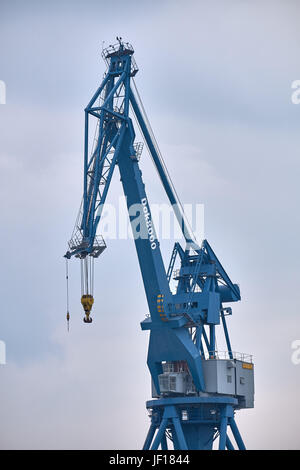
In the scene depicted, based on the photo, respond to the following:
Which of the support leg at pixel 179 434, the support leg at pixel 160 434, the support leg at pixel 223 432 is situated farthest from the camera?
the support leg at pixel 160 434

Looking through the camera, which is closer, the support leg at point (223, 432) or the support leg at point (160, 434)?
the support leg at point (223, 432)

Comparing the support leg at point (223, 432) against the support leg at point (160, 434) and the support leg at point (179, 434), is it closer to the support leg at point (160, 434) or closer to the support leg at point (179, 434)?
the support leg at point (179, 434)

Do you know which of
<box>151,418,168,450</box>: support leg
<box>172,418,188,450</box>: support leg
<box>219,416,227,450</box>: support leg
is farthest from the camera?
<box>151,418,168,450</box>: support leg

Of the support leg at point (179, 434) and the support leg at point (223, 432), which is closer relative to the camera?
the support leg at point (179, 434)

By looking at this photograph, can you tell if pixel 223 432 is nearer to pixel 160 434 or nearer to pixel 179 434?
pixel 179 434

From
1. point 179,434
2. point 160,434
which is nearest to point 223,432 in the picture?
point 179,434

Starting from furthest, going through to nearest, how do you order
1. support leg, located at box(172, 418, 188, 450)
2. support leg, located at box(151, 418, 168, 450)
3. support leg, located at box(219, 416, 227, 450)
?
support leg, located at box(151, 418, 168, 450) → support leg, located at box(219, 416, 227, 450) → support leg, located at box(172, 418, 188, 450)

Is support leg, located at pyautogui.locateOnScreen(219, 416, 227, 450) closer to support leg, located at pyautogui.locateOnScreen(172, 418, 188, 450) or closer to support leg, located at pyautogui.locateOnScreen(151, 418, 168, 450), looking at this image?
support leg, located at pyautogui.locateOnScreen(172, 418, 188, 450)

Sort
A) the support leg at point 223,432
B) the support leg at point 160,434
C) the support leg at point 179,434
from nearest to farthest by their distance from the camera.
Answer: the support leg at point 179,434 → the support leg at point 223,432 → the support leg at point 160,434

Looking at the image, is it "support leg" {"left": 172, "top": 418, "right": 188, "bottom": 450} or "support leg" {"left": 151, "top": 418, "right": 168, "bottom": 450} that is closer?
"support leg" {"left": 172, "top": 418, "right": 188, "bottom": 450}

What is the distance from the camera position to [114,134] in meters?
86.6

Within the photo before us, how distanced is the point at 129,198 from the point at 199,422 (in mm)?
15514
